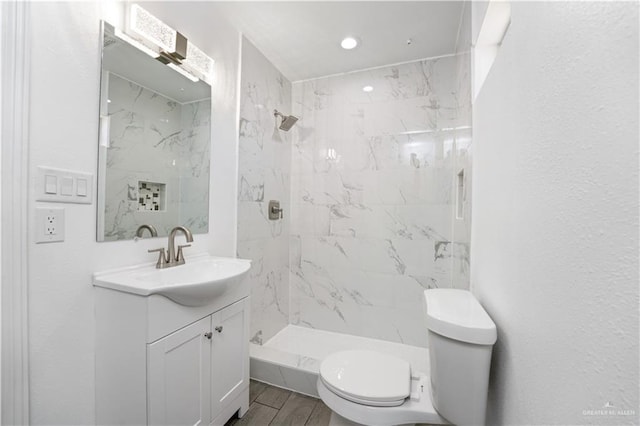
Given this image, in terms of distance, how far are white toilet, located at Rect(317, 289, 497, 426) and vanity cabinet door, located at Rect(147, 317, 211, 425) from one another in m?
0.56

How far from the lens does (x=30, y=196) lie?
949 millimetres

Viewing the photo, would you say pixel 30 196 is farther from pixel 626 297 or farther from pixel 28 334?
pixel 626 297

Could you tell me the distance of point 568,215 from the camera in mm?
515

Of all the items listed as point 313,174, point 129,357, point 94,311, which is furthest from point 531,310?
point 313,174

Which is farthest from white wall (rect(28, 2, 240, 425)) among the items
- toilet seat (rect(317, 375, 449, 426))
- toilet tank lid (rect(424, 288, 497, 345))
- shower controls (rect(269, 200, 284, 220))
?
toilet tank lid (rect(424, 288, 497, 345))

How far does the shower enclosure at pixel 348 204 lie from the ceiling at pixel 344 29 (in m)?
0.14

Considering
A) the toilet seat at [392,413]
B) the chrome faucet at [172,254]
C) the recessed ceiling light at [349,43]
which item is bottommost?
the toilet seat at [392,413]

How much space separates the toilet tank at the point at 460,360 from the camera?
2.83 feet

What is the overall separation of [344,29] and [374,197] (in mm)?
1298

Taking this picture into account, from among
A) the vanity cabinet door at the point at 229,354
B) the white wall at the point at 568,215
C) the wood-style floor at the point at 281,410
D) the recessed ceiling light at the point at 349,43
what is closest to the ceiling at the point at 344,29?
the recessed ceiling light at the point at 349,43

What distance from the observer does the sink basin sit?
1.08m

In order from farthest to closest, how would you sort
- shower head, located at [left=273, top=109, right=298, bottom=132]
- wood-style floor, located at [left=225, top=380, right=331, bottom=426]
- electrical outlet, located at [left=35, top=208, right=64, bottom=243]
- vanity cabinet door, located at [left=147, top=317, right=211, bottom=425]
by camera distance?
1. shower head, located at [left=273, top=109, right=298, bottom=132]
2. wood-style floor, located at [left=225, top=380, right=331, bottom=426]
3. vanity cabinet door, located at [left=147, top=317, right=211, bottom=425]
4. electrical outlet, located at [left=35, top=208, right=64, bottom=243]

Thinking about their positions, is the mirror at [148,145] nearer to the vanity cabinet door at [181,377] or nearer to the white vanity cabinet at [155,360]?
the white vanity cabinet at [155,360]

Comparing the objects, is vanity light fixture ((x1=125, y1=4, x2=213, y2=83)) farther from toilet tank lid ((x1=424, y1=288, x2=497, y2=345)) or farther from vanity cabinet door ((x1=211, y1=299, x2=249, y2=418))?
toilet tank lid ((x1=424, y1=288, x2=497, y2=345))
